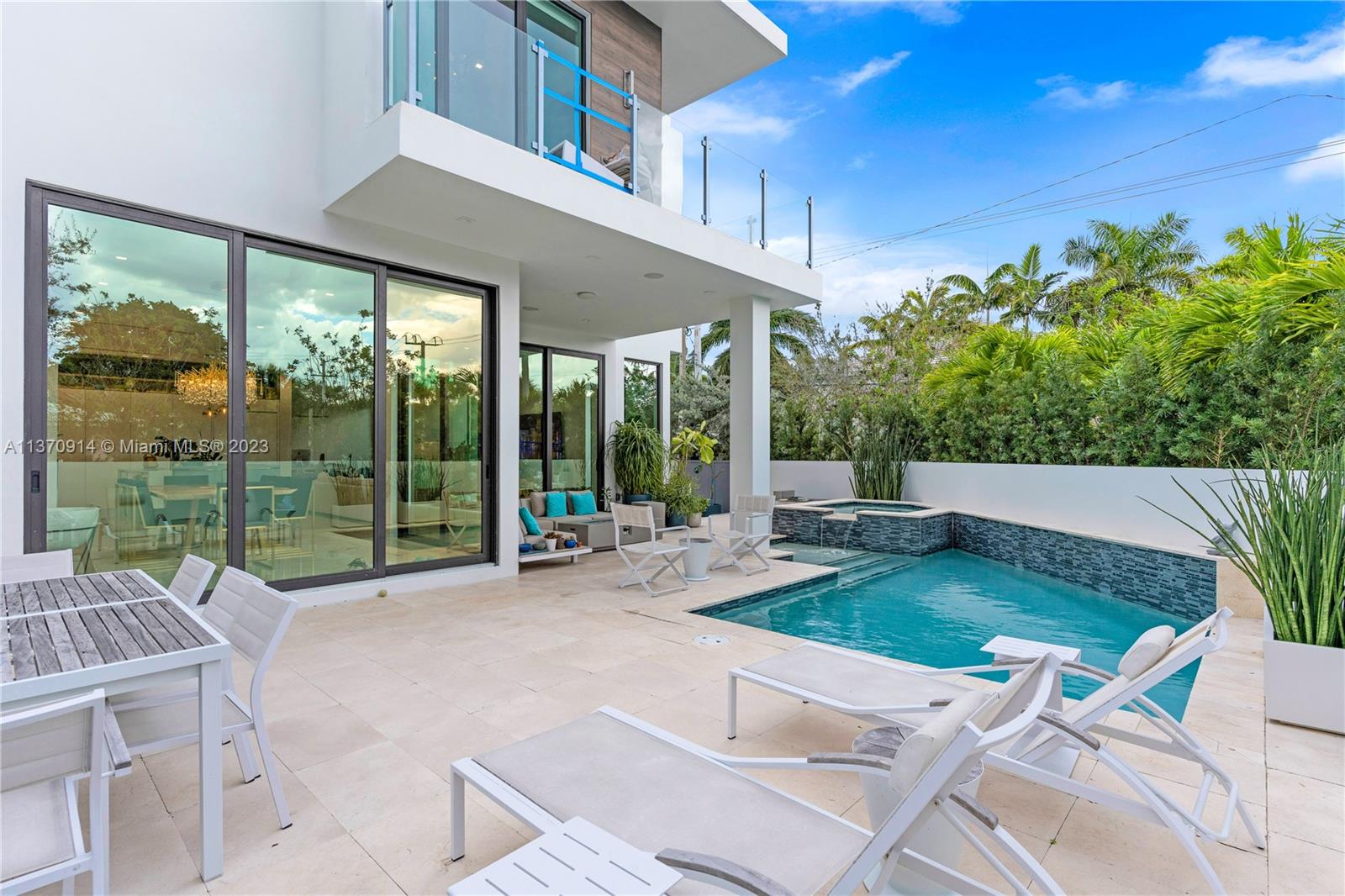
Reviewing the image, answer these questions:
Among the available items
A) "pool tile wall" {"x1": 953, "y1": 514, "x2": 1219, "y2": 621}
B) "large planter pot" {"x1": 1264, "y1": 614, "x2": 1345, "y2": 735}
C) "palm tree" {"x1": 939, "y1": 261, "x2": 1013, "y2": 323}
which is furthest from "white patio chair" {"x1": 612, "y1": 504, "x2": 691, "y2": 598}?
"palm tree" {"x1": 939, "y1": 261, "x2": 1013, "y2": 323}

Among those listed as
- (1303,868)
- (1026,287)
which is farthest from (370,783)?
(1026,287)

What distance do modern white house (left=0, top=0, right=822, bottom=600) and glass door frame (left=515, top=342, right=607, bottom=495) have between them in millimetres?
3340

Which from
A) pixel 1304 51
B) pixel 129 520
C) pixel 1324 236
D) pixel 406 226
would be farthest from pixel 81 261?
pixel 1304 51

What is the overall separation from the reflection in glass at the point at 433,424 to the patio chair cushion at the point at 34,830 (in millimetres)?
4631

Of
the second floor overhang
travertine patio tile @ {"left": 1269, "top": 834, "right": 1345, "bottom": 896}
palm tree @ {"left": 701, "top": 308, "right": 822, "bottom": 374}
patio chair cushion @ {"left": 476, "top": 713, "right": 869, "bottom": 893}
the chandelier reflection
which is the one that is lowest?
travertine patio tile @ {"left": 1269, "top": 834, "right": 1345, "bottom": 896}

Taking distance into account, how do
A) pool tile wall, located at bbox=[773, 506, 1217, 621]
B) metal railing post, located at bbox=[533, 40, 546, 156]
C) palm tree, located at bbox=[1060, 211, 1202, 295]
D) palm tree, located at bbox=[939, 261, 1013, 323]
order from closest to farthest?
metal railing post, located at bbox=[533, 40, 546, 156] → pool tile wall, located at bbox=[773, 506, 1217, 621] → palm tree, located at bbox=[1060, 211, 1202, 295] → palm tree, located at bbox=[939, 261, 1013, 323]

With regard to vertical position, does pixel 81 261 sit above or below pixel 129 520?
above

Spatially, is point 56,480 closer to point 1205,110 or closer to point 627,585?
point 627,585

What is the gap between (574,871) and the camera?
1.49m

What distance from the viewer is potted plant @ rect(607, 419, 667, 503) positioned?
11656mm

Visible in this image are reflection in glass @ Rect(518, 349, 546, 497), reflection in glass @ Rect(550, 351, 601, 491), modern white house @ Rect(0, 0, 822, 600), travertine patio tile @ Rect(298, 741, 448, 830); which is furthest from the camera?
reflection in glass @ Rect(550, 351, 601, 491)

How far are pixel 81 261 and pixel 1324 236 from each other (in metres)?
11.2

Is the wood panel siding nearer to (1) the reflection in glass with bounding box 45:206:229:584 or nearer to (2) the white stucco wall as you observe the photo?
(2) the white stucco wall

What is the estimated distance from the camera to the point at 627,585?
667 centimetres
